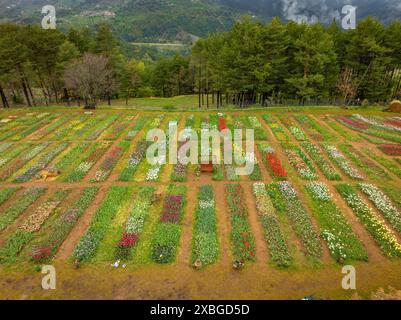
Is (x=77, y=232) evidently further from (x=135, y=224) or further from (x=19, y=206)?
(x=19, y=206)

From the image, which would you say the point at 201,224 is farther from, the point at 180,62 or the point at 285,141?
the point at 180,62

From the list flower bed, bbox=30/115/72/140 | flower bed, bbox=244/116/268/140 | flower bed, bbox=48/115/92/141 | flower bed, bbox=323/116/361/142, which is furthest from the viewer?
flower bed, bbox=30/115/72/140

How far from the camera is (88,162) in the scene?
3106 cm

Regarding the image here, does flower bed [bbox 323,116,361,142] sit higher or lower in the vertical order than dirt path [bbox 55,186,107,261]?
higher

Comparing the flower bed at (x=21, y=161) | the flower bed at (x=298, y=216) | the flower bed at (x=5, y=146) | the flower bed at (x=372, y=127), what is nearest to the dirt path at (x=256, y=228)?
the flower bed at (x=298, y=216)

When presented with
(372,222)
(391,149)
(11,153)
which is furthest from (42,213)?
(391,149)

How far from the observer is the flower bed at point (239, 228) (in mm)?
18641

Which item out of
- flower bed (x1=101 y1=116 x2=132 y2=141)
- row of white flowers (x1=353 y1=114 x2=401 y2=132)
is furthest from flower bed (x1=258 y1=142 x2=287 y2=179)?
flower bed (x1=101 y1=116 x2=132 y2=141)

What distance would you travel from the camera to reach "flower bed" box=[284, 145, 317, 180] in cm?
2795

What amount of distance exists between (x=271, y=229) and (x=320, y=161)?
13606 millimetres

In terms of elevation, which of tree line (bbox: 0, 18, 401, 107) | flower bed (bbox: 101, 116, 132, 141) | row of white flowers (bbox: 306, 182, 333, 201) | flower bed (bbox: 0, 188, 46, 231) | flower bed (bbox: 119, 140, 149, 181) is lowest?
row of white flowers (bbox: 306, 182, 333, 201)

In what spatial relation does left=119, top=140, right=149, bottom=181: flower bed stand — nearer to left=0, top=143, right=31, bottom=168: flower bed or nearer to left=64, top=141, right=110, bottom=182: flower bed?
left=64, top=141, right=110, bottom=182: flower bed

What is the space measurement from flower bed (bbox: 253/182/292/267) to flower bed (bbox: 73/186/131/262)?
11.7 m
